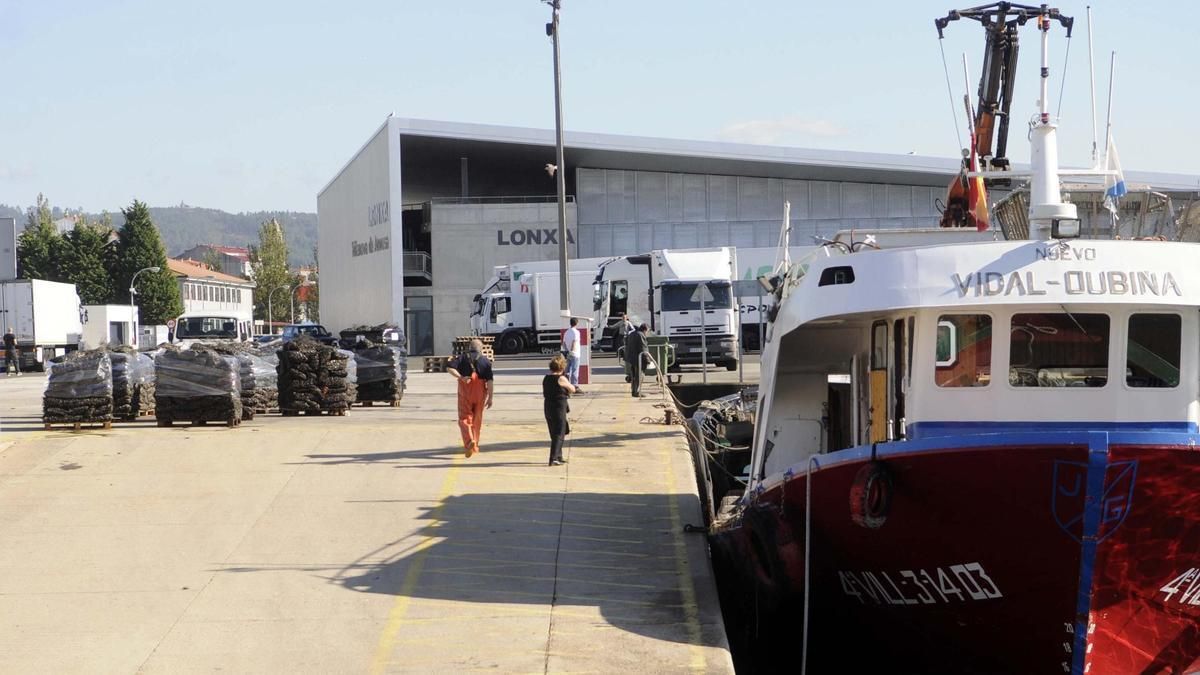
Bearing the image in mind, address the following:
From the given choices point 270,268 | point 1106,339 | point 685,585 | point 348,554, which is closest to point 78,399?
point 348,554

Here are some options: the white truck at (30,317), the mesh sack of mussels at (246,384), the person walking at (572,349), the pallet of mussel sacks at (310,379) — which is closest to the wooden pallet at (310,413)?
the pallet of mussel sacks at (310,379)

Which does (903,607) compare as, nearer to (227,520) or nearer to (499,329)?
(227,520)

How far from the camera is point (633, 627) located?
30.5 feet

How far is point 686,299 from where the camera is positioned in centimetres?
3503

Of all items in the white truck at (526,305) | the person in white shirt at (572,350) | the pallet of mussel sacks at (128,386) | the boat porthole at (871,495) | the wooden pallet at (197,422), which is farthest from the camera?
the white truck at (526,305)

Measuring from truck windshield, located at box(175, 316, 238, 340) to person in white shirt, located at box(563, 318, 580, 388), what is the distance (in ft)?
103

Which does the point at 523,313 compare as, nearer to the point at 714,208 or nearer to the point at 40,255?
the point at 714,208

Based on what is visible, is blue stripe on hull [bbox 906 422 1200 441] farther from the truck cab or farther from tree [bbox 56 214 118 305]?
tree [bbox 56 214 118 305]

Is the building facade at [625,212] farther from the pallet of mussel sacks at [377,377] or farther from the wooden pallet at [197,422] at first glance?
the wooden pallet at [197,422]

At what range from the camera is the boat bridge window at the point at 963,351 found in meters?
9.56

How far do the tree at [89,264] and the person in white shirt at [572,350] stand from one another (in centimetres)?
6896

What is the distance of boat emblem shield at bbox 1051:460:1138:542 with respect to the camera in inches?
324

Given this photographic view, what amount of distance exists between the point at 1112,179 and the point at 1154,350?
3246 millimetres

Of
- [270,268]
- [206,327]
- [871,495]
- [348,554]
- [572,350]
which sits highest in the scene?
[270,268]
